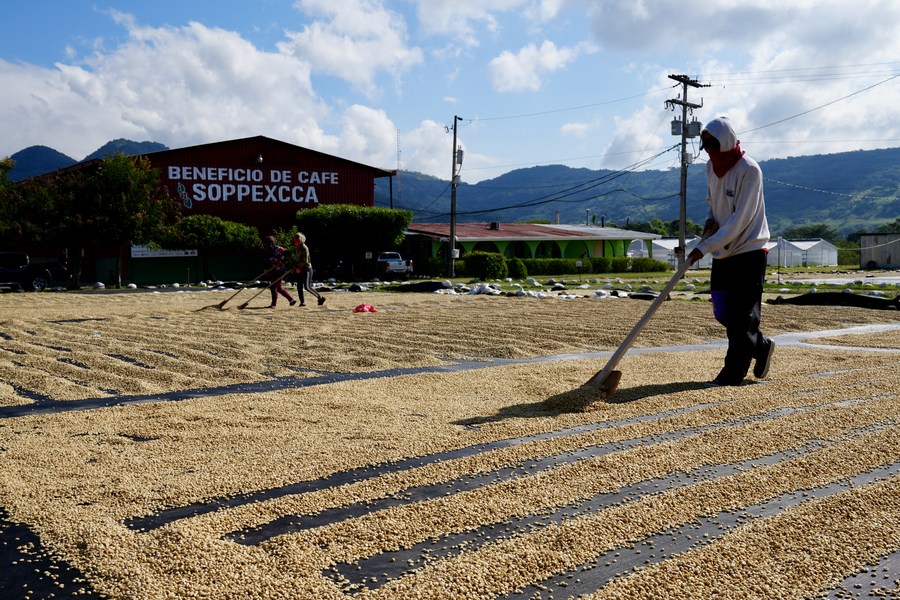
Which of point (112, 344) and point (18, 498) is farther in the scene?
point (112, 344)

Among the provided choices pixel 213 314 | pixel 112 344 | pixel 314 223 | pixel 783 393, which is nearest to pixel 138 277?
pixel 314 223

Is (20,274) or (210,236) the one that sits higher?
(210,236)

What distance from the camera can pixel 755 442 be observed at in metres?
4.41

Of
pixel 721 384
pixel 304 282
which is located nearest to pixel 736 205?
pixel 721 384

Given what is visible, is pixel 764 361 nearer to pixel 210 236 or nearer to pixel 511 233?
pixel 210 236

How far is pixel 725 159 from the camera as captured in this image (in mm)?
6320

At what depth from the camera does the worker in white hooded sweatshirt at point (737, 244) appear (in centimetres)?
623

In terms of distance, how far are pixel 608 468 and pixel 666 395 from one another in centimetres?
216

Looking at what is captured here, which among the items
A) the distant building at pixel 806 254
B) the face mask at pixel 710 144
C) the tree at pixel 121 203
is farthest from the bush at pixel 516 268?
the distant building at pixel 806 254

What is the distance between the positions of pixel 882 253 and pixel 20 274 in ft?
157

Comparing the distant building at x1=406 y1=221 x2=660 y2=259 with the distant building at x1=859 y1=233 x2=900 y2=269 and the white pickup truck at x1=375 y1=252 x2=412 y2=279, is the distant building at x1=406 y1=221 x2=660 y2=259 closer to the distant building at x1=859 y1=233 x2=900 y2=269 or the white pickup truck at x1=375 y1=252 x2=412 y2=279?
the white pickup truck at x1=375 y1=252 x2=412 y2=279

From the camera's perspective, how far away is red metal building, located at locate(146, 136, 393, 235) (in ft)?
113

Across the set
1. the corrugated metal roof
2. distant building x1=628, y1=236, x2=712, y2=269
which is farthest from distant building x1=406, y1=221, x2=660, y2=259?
distant building x1=628, y1=236, x2=712, y2=269

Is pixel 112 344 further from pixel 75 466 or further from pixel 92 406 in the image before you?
pixel 75 466
